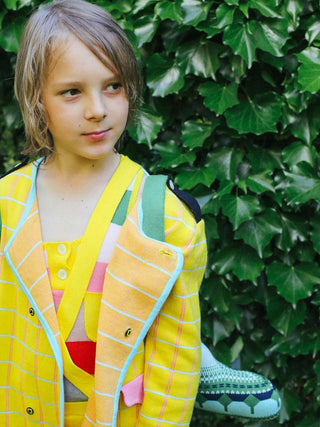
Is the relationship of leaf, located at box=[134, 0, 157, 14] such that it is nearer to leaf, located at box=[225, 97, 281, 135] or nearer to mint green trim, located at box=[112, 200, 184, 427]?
leaf, located at box=[225, 97, 281, 135]

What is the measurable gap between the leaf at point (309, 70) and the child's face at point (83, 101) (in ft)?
2.53

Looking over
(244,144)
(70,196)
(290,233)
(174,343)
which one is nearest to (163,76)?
(244,144)

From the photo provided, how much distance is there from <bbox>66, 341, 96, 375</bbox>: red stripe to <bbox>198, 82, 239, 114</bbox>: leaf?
91cm

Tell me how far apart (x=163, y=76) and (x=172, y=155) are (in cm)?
26

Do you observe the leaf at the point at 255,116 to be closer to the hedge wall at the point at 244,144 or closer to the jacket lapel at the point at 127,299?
the hedge wall at the point at 244,144

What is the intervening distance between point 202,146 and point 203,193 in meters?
0.16

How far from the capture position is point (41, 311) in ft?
3.54

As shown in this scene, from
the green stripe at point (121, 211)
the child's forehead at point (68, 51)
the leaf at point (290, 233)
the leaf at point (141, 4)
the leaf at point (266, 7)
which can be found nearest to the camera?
the child's forehead at point (68, 51)

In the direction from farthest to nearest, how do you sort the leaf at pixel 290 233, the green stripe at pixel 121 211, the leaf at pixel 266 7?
1. the leaf at pixel 290 233
2. the leaf at pixel 266 7
3. the green stripe at pixel 121 211

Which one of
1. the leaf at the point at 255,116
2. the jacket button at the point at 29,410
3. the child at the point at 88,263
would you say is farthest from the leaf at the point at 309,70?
the jacket button at the point at 29,410

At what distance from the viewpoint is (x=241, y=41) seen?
163 cm

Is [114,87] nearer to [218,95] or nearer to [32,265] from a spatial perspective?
[32,265]

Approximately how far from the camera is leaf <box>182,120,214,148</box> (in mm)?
1786

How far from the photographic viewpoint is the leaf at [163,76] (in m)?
1.76
